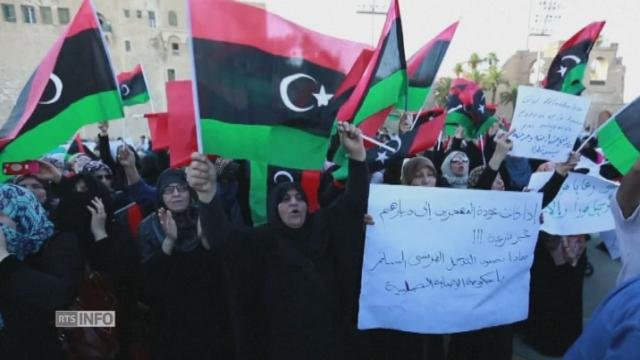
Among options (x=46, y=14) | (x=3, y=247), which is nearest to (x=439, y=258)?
(x=3, y=247)

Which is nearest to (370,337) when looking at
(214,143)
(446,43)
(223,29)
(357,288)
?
(357,288)

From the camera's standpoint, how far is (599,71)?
1785 inches

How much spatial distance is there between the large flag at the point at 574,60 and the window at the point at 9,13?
153 feet

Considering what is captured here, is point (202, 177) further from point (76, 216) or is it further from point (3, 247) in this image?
point (76, 216)

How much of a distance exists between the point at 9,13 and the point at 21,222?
46.9 meters

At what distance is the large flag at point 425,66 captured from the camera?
3352 millimetres

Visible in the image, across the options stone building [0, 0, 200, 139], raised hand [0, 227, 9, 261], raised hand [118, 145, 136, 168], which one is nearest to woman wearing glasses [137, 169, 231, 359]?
raised hand [0, 227, 9, 261]

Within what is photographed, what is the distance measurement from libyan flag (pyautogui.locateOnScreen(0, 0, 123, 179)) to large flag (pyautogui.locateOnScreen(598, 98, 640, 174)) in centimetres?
317

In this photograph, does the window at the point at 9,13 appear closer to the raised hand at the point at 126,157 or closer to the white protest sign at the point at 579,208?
the raised hand at the point at 126,157

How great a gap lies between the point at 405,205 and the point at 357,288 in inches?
21.6

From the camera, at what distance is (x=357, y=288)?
2504 mm

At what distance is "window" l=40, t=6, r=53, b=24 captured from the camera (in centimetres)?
3926

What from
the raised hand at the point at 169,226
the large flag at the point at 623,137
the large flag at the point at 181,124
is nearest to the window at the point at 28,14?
the large flag at the point at 181,124

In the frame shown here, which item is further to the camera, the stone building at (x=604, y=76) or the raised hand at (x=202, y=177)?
the stone building at (x=604, y=76)
